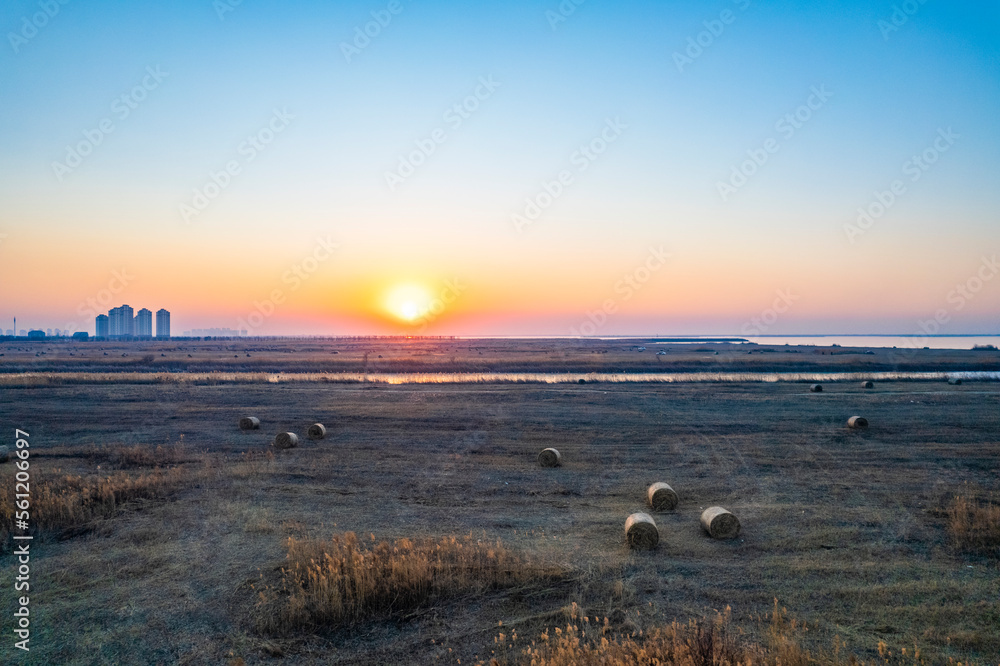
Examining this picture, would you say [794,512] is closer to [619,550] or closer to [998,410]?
[619,550]

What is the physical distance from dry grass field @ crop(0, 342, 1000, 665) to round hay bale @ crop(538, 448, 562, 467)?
0.40m

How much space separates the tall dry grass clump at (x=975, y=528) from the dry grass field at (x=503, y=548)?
50 millimetres

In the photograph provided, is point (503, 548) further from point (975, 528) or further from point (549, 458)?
point (975, 528)

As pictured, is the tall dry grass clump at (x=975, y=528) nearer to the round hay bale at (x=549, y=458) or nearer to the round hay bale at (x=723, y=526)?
the round hay bale at (x=723, y=526)

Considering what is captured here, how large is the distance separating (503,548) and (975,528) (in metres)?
8.74

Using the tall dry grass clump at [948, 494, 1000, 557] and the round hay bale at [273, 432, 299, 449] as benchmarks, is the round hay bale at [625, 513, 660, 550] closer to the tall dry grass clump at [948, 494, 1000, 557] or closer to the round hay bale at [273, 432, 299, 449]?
the tall dry grass clump at [948, 494, 1000, 557]

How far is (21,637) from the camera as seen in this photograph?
257 inches

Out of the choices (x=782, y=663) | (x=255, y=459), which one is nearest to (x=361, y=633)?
(x=782, y=663)

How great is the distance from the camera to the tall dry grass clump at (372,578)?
23.1 ft

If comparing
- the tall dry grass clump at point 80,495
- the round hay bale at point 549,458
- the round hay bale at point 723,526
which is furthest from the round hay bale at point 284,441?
the round hay bale at point 723,526

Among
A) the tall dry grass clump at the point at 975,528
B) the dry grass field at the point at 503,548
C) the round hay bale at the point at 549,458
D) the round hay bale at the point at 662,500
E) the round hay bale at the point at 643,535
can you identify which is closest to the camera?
the dry grass field at the point at 503,548

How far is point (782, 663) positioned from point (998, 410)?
92.3 ft

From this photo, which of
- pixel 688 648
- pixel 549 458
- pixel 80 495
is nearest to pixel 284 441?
pixel 80 495

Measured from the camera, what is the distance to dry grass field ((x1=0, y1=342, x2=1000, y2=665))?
6.43 meters
